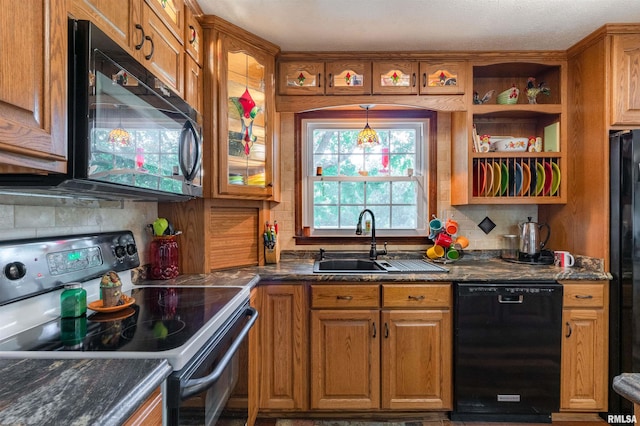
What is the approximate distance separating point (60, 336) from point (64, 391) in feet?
1.35

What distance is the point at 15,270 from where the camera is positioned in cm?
100

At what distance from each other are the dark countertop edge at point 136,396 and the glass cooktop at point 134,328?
0.10 meters

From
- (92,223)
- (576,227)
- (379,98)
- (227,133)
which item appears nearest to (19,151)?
(92,223)

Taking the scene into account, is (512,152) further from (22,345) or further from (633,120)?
(22,345)

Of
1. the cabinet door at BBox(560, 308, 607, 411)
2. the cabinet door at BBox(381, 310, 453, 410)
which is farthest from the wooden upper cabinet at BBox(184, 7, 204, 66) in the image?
the cabinet door at BBox(560, 308, 607, 411)

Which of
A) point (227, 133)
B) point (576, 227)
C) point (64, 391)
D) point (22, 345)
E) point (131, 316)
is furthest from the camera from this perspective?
point (576, 227)

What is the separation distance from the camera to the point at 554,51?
2.29 meters

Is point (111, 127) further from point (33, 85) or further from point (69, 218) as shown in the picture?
point (69, 218)

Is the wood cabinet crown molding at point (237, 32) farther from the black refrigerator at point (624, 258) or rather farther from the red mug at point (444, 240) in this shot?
the black refrigerator at point (624, 258)

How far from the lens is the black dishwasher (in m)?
1.91

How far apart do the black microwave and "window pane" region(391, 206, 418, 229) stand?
5.78ft

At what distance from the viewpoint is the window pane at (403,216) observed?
105 inches

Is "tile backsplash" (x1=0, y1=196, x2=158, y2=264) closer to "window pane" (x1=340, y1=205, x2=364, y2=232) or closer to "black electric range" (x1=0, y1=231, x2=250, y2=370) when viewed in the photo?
"black electric range" (x1=0, y1=231, x2=250, y2=370)

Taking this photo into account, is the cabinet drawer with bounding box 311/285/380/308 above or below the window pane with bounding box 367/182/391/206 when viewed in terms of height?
below
